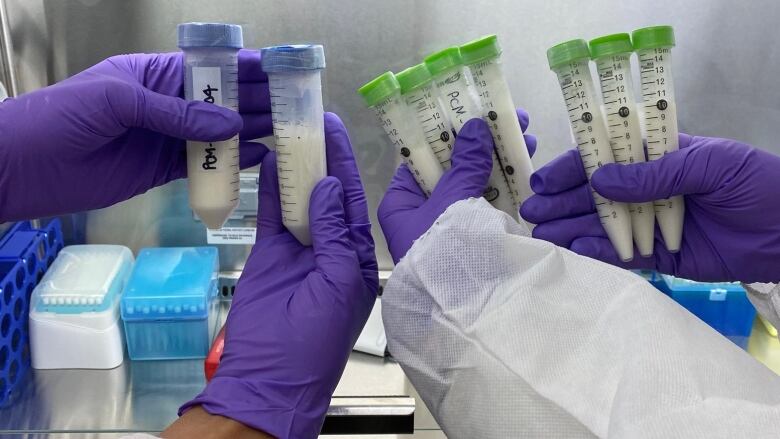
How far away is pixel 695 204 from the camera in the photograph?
110 cm

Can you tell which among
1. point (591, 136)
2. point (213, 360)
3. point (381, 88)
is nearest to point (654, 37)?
point (591, 136)

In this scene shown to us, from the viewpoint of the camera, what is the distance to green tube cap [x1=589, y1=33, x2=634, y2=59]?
94cm

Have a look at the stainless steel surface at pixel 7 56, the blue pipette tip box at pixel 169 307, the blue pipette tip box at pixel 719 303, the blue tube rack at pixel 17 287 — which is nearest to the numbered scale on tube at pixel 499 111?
the blue pipette tip box at pixel 719 303

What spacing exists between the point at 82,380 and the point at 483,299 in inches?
43.2

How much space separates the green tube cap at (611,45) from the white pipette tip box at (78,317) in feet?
3.58

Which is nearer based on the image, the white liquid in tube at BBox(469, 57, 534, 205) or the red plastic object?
the white liquid in tube at BBox(469, 57, 534, 205)

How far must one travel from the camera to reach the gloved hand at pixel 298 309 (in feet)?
3.00

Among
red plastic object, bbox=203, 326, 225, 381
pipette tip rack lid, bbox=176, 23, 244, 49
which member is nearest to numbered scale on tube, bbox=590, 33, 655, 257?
pipette tip rack lid, bbox=176, 23, 244, 49

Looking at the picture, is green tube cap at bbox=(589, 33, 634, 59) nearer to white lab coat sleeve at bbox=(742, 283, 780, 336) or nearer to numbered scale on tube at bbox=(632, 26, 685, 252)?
numbered scale on tube at bbox=(632, 26, 685, 252)

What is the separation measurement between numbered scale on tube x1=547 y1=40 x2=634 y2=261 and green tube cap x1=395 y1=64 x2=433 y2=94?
A: 0.60 feet

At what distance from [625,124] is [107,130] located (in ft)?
2.58

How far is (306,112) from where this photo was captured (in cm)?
99

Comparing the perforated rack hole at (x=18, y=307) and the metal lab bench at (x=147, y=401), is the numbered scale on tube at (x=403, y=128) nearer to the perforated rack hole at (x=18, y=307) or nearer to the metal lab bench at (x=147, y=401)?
the metal lab bench at (x=147, y=401)

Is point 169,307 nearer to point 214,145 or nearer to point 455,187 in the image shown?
point 214,145
